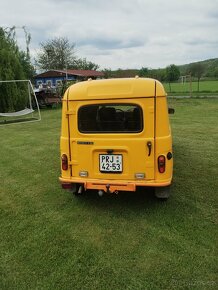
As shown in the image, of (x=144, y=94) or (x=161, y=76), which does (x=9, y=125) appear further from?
(x=161, y=76)

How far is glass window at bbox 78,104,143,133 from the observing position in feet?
14.9

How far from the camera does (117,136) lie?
14.7ft

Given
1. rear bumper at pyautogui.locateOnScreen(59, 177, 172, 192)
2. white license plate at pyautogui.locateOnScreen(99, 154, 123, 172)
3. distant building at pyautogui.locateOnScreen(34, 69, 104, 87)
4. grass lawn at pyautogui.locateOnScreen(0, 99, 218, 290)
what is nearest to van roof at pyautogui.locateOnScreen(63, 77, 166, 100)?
white license plate at pyautogui.locateOnScreen(99, 154, 123, 172)

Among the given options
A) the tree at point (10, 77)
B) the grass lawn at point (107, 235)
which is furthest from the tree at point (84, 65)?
the grass lawn at point (107, 235)

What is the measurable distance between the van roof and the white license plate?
818 mm

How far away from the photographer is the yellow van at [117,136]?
434 centimetres

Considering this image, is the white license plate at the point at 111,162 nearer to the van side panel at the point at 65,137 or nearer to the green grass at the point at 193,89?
the van side panel at the point at 65,137

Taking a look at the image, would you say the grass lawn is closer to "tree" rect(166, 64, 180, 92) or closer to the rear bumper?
the rear bumper

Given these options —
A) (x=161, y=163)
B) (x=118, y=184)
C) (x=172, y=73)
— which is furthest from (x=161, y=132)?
(x=172, y=73)

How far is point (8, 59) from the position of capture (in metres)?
18.3

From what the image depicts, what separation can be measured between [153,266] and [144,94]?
7.07 feet

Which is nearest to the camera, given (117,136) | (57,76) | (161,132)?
(161,132)

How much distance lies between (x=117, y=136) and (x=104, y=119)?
1.21 ft

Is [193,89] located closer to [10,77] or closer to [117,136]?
[10,77]
